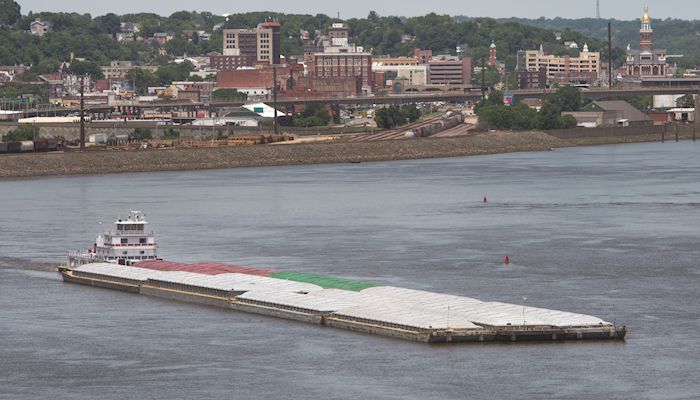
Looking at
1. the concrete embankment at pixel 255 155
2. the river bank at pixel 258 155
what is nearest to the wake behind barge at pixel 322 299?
the river bank at pixel 258 155

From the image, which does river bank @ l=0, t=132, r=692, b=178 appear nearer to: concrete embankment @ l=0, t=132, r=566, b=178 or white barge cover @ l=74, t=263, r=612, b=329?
concrete embankment @ l=0, t=132, r=566, b=178

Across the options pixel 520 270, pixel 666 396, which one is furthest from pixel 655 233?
pixel 666 396

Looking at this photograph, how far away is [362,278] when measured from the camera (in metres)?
73.1

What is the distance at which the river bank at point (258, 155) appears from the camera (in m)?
145

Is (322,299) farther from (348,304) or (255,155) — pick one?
(255,155)

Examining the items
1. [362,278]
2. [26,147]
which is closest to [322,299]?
[362,278]

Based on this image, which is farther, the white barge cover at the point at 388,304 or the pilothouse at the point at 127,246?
the pilothouse at the point at 127,246

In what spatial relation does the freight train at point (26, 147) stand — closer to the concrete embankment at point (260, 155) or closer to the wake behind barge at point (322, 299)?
the concrete embankment at point (260, 155)

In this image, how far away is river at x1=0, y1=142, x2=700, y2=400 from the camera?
53719 mm

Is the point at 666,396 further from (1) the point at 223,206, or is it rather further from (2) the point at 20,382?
(1) the point at 223,206

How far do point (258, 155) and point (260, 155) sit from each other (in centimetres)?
22

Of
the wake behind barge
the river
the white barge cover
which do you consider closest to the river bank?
the river

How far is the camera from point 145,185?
129 metres

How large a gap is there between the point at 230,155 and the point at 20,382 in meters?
105
